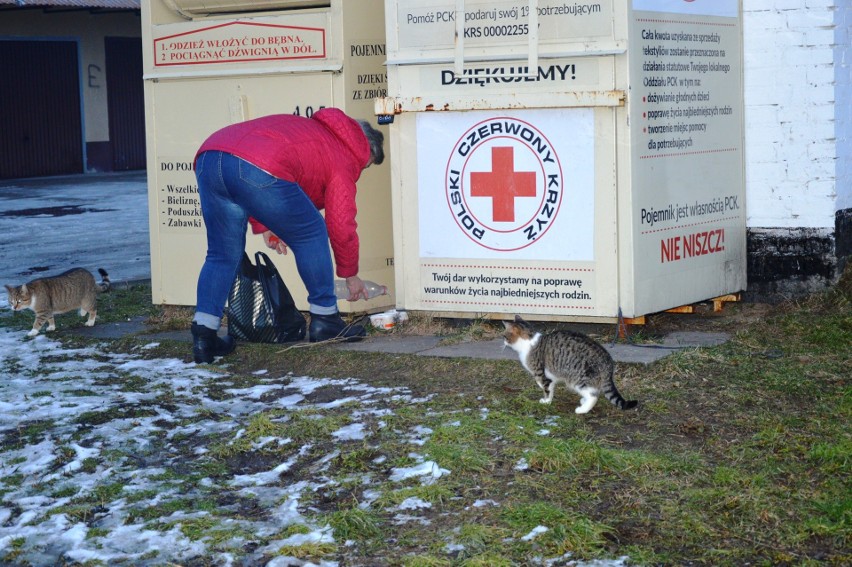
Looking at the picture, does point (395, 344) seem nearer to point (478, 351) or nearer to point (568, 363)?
point (478, 351)

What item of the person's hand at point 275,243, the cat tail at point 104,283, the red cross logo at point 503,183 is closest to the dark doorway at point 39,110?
the cat tail at point 104,283

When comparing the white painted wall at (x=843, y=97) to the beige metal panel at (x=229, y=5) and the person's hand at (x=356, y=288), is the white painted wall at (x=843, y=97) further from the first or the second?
the beige metal panel at (x=229, y=5)

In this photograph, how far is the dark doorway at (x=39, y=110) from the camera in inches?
1038

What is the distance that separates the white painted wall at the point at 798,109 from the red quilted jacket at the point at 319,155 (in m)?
2.68

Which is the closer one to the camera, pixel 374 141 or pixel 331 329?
pixel 331 329

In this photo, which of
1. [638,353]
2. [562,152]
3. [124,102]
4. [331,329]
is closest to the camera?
[638,353]

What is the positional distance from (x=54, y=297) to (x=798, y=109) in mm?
5574

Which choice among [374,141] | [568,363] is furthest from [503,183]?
[568,363]

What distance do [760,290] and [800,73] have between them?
1495mm

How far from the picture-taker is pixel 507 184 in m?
7.45

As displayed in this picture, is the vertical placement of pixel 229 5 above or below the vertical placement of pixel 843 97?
above

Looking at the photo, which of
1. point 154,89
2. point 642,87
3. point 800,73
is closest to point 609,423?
point 642,87

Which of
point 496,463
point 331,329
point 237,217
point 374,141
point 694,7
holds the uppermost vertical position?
point 694,7

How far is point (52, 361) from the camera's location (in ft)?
25.9
